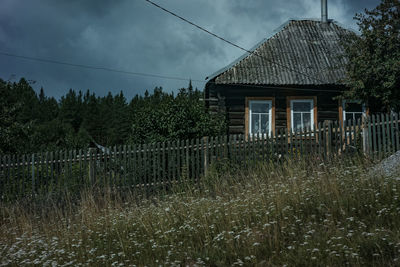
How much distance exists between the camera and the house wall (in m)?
13.6

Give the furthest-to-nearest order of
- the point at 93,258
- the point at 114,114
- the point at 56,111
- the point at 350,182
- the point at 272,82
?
the point at 56,111
the point at 114,114
the point at 272,82
the point at 350,182
the point at 93,258

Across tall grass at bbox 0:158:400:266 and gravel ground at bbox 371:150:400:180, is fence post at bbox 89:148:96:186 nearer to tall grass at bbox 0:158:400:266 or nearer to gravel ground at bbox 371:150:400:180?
tall grass at bbox 0:158:400:266

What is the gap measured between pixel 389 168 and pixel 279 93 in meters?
7.97

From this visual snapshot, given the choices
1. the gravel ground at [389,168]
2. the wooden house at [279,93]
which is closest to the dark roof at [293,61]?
the wooden house at [279,93]

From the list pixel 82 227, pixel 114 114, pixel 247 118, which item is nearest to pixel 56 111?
pixel 114 114

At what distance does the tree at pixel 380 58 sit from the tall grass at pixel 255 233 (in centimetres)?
732

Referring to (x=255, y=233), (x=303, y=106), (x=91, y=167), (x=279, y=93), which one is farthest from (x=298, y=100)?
(x=255, y=233)

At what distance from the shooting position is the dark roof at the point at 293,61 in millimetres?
13227

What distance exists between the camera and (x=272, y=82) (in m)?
13.1

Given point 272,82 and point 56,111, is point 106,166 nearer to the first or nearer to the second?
point 272,82

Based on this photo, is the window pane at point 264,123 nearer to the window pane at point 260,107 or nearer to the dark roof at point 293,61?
the window pane at point 260,107

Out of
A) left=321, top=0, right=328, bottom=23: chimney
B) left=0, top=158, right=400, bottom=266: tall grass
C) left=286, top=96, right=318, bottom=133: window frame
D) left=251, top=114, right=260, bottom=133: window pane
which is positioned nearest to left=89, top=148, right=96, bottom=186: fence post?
left=0, top=158, right=400, bottom=266: tall grass

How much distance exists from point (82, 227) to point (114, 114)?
68101 mm

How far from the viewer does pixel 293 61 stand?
547 inches
